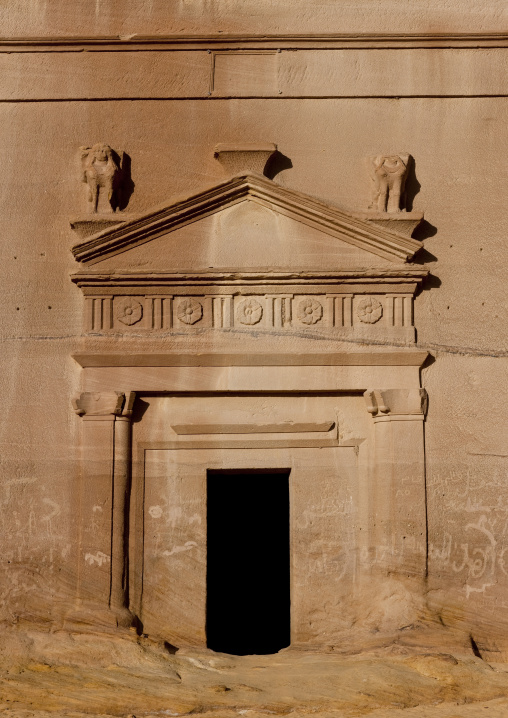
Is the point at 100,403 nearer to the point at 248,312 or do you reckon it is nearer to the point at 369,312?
the point at 248,312

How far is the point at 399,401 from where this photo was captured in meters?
8.70

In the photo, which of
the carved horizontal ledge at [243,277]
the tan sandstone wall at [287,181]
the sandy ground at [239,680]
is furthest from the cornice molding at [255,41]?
the sandy ground at [239,680]

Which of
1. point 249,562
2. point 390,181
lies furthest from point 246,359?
point 249,562

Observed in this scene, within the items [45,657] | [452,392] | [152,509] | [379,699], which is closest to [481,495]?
[452,392]

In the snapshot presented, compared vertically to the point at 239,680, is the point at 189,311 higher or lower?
higher

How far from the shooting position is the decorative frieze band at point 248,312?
8.84 m

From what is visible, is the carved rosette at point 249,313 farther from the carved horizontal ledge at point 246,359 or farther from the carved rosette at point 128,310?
the carved rosette at point 128,310

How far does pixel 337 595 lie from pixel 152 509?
1706mm

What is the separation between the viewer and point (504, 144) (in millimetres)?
9172

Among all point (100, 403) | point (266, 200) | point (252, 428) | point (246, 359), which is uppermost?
point (266, 200)

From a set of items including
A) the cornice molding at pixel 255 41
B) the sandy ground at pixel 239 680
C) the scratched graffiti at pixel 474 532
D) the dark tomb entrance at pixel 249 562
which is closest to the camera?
the sandy ground at pixel 239 680

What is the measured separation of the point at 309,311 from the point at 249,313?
0.52 meters

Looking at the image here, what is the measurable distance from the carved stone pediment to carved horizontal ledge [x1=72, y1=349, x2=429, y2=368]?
7.0 inches

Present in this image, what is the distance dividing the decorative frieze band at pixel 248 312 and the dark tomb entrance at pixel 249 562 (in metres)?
3.78
